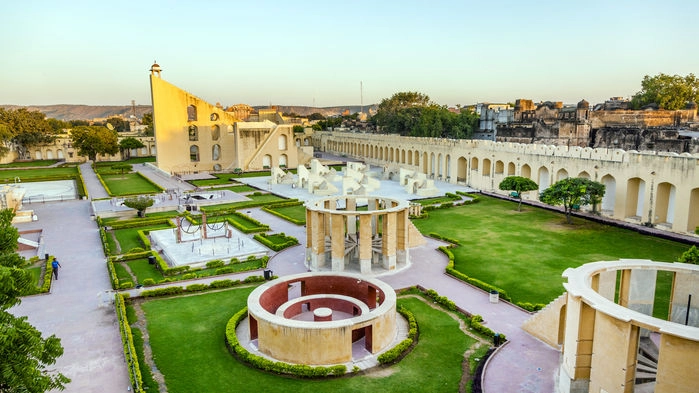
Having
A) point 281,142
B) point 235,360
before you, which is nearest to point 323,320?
point 235,360

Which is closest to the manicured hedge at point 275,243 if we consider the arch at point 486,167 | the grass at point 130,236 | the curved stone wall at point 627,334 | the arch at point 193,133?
the grass at point 130,236

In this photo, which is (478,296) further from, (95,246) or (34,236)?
(34,236)

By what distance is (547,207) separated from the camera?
3678 cm

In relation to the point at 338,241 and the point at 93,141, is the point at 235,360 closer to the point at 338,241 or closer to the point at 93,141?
the point at 338,241

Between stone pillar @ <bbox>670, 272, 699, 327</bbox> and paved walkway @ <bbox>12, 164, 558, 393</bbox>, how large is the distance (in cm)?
372

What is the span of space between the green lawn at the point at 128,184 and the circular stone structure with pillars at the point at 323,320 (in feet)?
97.8

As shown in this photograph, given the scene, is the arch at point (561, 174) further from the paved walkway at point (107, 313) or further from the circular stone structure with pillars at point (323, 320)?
the circular stone structure with pillars at point (323, 320)

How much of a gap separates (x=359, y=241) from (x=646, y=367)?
12.5 meters

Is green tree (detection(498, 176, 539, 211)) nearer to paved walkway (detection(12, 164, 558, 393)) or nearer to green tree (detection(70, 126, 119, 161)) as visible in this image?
paved walkway (detection(12, 164, 558, 393))

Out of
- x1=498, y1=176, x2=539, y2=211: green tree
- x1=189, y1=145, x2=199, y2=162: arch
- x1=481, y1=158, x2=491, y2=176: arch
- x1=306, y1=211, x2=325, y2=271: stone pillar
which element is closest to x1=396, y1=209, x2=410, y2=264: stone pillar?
x1=306, y1=211, x2=325, y2=271: stone pillar

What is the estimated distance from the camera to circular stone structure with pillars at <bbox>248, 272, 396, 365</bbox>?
14508 millimetres

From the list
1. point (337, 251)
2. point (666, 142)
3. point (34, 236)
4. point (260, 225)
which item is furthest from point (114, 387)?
point (666, 142)

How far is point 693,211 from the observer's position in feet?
94.1

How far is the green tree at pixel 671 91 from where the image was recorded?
61500 mm
